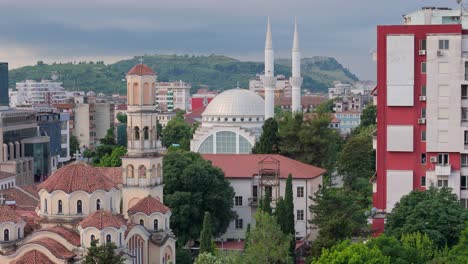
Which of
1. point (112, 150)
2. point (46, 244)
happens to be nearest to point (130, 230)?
point (46, 244)

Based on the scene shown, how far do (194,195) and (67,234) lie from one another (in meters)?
14.7

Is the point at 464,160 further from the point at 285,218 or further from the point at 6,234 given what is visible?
the point at 6,234

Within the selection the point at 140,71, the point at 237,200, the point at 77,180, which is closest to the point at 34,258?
the point at 77,180

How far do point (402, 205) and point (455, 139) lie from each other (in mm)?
4898

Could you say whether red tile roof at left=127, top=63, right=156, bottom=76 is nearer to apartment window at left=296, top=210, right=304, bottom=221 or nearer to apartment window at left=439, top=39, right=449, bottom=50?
apartment window at left=296, top=210, right=304, bottom=221

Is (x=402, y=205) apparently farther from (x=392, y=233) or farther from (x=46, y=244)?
(x=46, y=244)

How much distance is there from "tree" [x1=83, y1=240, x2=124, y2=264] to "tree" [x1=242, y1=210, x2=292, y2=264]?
628 centimetres

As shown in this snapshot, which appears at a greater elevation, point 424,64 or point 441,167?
point 424,64

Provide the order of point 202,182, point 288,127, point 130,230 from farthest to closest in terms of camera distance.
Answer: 1. point 288,127
2. point 202,182
3. point 130,230

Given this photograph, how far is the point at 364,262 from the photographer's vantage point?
3369 centimetres

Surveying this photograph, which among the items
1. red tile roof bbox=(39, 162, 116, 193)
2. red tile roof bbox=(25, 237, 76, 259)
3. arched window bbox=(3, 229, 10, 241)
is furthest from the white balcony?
arched window bbox=(3, 229, 10, 241)

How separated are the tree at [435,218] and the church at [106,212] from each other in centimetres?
1253

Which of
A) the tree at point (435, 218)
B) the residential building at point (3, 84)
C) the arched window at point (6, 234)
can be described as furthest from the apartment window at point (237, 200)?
the residential building at point (3, 84)

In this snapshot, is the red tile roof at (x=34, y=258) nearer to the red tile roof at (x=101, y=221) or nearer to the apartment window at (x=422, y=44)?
the red tile roof at (x=101, y=221)
